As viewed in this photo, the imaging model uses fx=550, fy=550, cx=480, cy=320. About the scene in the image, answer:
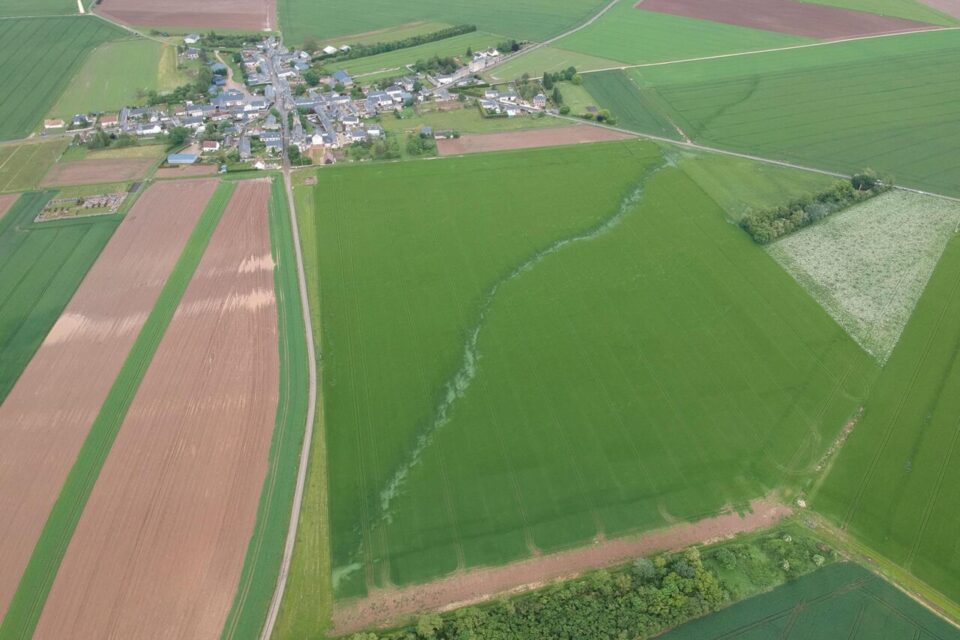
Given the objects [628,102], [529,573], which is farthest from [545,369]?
[628,102]

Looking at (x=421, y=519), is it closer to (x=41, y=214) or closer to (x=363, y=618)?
(x=363, y=618)

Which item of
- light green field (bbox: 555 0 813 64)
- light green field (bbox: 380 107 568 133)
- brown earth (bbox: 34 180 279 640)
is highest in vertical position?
light green field (bbox: 555 0 813 64)

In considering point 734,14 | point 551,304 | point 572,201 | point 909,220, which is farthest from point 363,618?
point 734,14

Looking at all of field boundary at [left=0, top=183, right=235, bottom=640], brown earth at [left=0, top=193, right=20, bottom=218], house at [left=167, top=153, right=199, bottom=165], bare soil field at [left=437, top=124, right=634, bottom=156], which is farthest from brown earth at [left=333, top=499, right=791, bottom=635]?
brown earth at [left=0, top=193, right=20, bottom=218]

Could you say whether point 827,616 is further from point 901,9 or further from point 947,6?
point 947,6

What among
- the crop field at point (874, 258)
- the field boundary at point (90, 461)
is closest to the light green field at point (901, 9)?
the crop field at point (874, 258)

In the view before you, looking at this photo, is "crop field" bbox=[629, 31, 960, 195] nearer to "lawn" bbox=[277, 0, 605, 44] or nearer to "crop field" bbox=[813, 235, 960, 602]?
"lawn" bbox=[277, 0, 605, 44]

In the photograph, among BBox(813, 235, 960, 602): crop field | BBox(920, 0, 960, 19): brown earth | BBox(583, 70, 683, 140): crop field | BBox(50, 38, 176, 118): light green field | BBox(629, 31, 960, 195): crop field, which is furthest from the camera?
BBox(920, 0, 960, 19): brown earth
